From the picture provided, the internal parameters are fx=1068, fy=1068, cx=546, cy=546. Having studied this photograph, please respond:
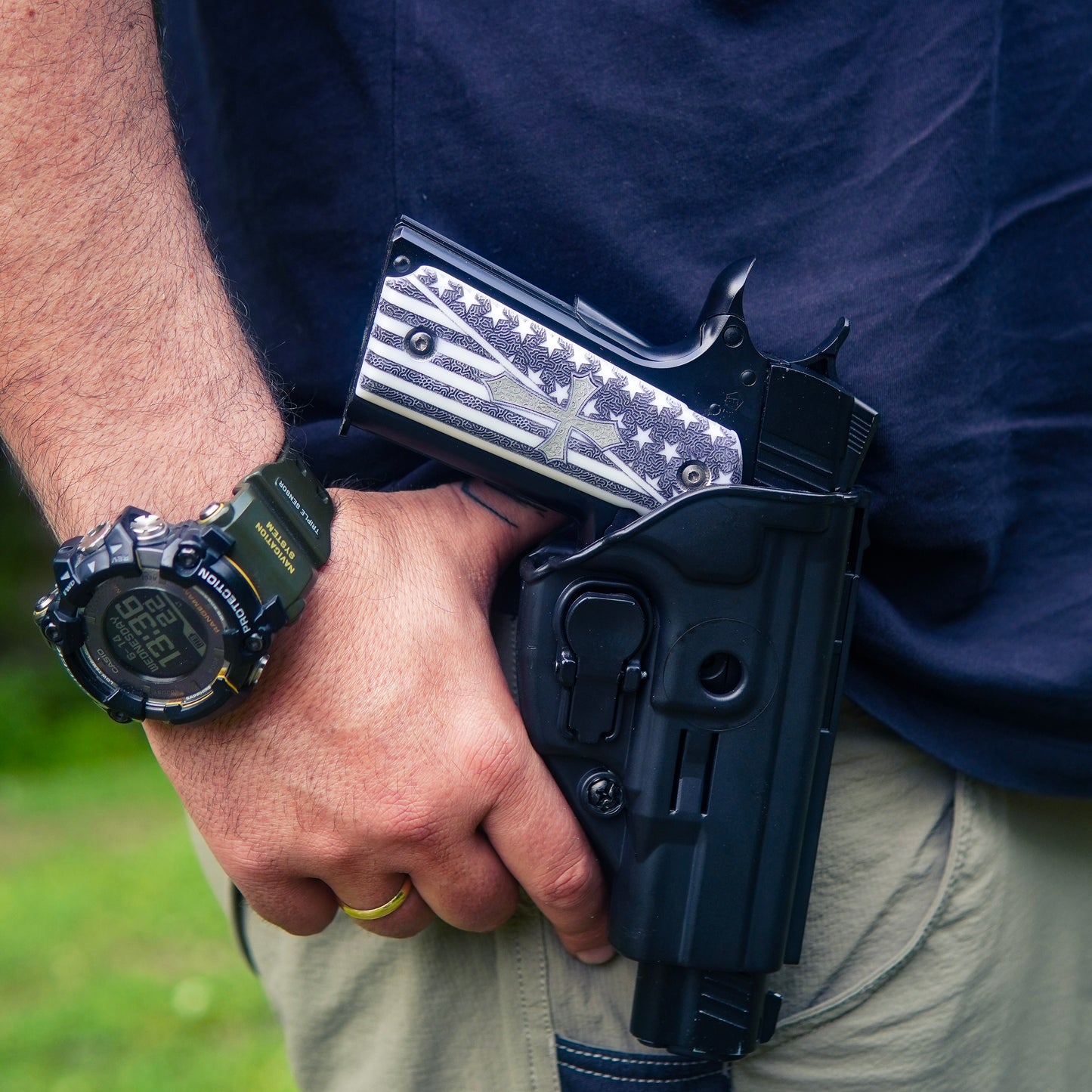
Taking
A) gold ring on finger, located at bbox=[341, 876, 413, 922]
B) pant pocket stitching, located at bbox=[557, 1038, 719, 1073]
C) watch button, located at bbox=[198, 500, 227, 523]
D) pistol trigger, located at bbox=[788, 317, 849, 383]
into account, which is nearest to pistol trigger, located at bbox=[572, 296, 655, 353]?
pistol trigger, located at bbox=[788, 317, 849, 383]

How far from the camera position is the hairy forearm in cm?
113

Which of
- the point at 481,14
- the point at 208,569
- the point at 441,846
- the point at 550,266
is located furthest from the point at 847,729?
the point at 481,14

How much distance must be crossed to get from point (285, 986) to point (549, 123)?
4.04 ft

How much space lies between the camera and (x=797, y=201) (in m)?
1.36

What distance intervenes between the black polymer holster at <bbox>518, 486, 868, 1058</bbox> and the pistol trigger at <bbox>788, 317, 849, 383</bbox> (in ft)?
0.50

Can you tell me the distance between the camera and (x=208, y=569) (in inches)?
43.2

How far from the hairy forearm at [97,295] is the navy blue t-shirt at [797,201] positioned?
0.24 metres

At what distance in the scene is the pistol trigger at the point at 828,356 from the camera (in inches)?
49.7

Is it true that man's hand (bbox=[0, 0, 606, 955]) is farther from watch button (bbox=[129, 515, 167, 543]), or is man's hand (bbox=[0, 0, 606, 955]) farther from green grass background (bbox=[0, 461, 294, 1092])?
green grass background (bbox=[0, 461, 294, 1092])

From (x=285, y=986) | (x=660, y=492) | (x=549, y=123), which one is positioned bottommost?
(x=285, y=986)

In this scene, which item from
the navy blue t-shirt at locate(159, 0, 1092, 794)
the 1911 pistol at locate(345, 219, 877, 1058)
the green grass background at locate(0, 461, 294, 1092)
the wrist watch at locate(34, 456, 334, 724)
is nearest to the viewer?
the wrist watch at locate(34, 456, 334, 724)

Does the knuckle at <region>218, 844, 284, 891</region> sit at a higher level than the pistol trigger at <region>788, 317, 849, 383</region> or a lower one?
lower

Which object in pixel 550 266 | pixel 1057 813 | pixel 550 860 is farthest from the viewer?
pixel 1057 813

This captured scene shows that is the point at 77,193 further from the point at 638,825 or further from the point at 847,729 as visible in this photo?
the point at 847,729
